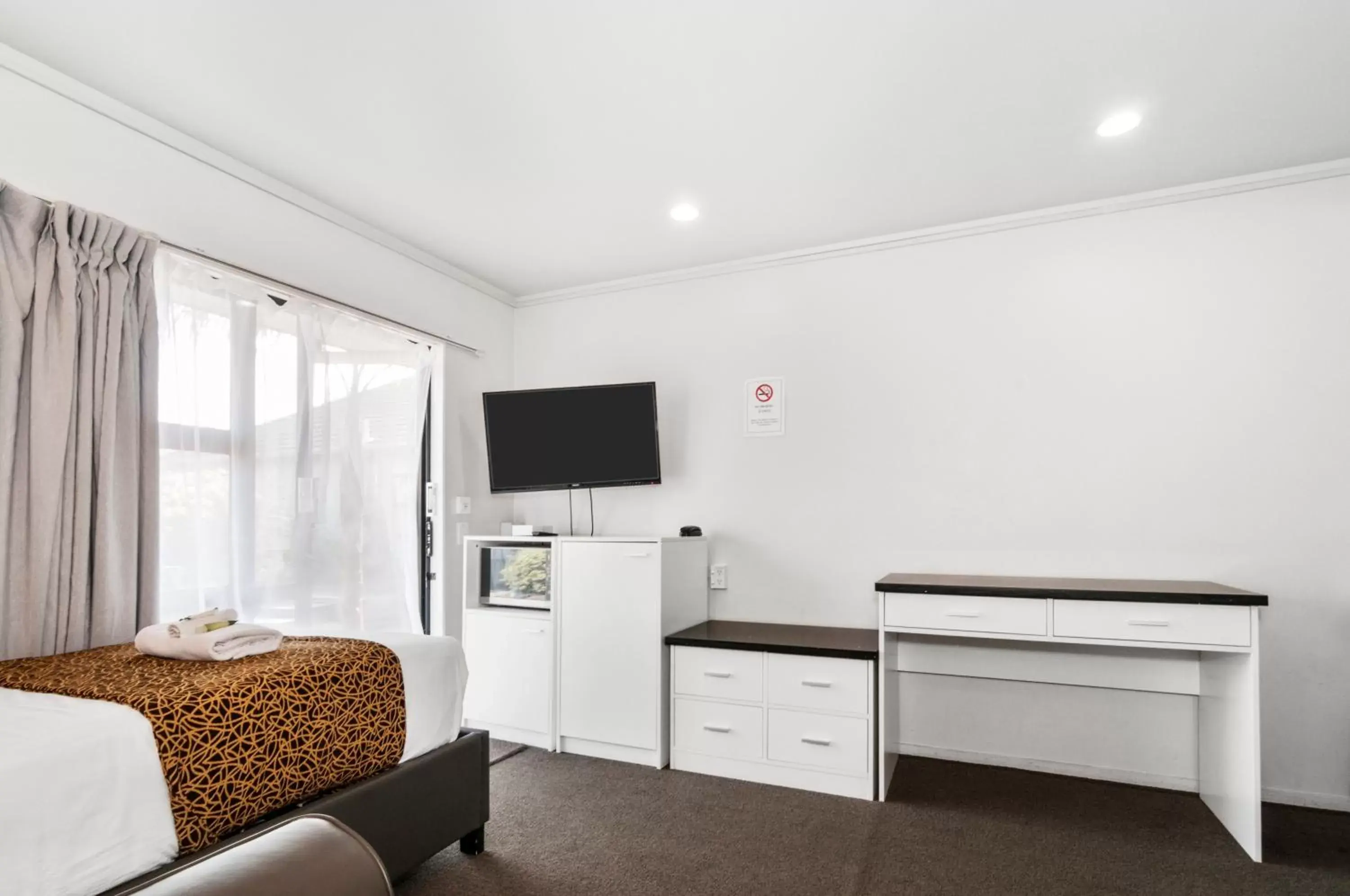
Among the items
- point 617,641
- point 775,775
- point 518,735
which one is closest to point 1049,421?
point 775,775

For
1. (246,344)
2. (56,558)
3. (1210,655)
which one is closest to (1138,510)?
(1210,655)

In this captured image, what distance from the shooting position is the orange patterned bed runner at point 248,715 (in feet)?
5.24

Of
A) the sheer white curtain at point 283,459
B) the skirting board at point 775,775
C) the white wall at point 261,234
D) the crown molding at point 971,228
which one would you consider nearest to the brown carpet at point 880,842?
the skirting board at point 775,775

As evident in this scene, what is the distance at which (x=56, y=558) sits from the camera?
2229 millimetres

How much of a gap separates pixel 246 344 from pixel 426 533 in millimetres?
1374

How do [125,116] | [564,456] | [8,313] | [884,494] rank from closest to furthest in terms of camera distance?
[8,313] < [125,116] < [884,494] < [564,456]

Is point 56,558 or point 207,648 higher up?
point 56,558

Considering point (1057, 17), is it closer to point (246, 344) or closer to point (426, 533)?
point (246, 344)

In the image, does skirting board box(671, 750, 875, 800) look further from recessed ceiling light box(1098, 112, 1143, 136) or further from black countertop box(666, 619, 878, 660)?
recessed ceiling light box(1098, 112, 1143, 136)

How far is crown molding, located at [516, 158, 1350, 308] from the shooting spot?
2.98 meters

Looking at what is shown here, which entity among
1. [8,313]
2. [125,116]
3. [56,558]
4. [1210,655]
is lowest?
[1210,655]

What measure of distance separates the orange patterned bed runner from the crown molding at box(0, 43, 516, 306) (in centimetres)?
174

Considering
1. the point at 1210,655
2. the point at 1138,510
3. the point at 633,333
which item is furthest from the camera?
the point at 633,333

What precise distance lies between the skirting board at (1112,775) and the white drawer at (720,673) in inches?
34.9
